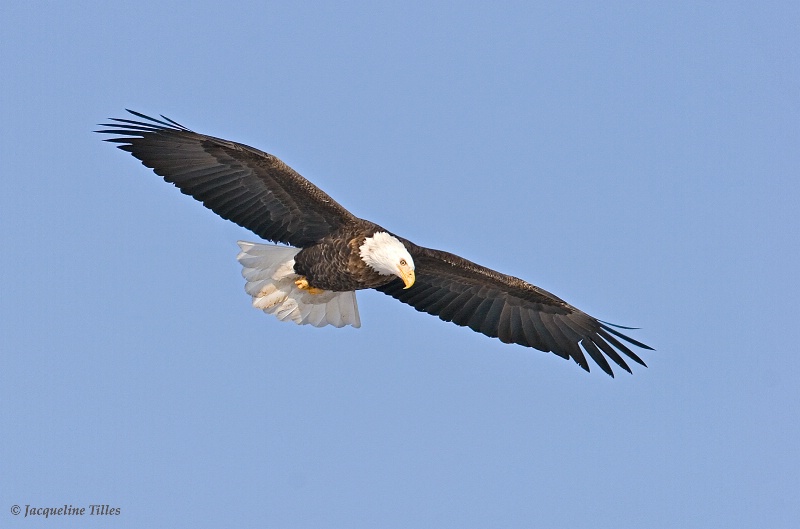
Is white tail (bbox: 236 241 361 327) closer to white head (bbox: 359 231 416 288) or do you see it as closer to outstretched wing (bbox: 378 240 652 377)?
outstretched wing (bbox: 378 240 652 377)

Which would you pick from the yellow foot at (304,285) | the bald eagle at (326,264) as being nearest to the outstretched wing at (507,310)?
the bald eagle at (326,264)

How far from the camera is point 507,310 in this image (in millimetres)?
12078

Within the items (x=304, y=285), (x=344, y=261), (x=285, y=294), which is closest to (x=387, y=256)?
(x=344, y=261)

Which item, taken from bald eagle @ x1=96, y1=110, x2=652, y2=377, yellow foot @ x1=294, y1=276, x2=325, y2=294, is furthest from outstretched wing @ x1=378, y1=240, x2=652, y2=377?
yellow foot @ x1=294, y1=276, x2=325, y2=294

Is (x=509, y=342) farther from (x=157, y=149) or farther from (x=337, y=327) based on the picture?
(x=157, y=149)

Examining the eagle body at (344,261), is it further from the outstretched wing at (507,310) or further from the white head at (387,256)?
the outstretched wing at (507,310)

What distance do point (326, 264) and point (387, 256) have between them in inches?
28.6

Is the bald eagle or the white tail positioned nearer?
the bald eagle

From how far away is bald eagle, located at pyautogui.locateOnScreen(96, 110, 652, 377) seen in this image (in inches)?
424

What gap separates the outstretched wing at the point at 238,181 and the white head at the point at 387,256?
1.24 feet

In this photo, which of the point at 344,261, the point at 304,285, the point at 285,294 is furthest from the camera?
the point at 285,294

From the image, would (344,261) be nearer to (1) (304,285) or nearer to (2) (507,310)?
(1) (304,285)

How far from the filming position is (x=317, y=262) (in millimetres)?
11133

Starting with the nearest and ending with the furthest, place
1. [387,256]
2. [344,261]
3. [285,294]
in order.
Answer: [387,256] → [344,261] → [285,294]
